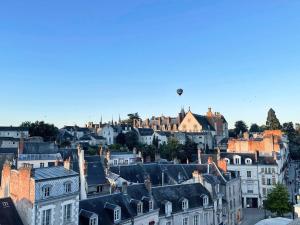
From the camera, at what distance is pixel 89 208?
29.8 meters

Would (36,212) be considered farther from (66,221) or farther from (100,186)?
(100,186)

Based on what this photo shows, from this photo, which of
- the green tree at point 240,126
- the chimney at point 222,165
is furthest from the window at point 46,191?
the green tree at point 240,126

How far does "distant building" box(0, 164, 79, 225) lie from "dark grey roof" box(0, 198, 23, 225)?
326 mm

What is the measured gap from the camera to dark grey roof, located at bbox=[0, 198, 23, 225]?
947 inches

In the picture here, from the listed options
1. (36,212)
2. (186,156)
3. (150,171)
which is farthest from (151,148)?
(36,212)

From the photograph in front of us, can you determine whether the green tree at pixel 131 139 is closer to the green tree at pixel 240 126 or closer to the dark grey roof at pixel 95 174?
the green tree at pixel 240 126

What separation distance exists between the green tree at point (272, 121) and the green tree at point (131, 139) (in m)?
51.2

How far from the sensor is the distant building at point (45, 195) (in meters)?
23.9

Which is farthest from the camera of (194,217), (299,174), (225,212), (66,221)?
(299,174)

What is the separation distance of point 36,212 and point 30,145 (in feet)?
152

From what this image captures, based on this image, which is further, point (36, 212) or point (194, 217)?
point (194, 217)

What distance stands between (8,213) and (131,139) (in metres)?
93.9

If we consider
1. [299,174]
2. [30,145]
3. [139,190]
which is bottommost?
[299,174]

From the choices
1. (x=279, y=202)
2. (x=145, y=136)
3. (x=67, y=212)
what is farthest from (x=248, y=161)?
(x=145, y=136)
